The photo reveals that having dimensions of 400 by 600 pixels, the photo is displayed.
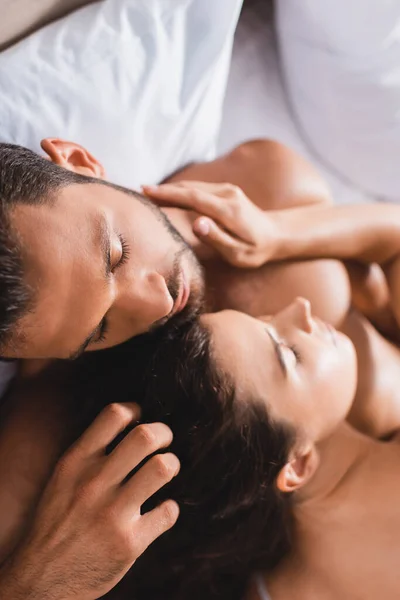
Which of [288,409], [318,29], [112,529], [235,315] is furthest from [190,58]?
[112,529]

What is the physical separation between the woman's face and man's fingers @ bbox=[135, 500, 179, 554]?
19 centimetres

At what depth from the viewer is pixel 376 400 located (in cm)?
113

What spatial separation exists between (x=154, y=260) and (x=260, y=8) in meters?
0.95

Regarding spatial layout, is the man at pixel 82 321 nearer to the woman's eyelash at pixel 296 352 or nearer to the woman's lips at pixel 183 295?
the woman's lips at pixel 183 295

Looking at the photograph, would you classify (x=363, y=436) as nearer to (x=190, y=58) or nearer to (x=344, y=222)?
(x=344, y=222)

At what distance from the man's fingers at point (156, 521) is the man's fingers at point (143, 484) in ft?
0.09

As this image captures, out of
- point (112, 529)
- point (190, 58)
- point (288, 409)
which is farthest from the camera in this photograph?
point (190, 58)

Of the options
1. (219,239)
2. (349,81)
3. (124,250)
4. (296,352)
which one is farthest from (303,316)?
(349,81)

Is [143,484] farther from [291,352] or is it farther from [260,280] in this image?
[260,280]

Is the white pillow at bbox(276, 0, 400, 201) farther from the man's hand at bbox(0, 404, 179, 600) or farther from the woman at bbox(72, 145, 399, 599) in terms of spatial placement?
the man's hand at bbox(0, 404, 179, 600)

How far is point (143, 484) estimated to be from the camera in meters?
0.86

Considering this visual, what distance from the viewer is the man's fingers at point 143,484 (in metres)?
0.85

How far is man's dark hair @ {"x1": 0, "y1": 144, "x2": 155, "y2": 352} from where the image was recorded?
2.50ft

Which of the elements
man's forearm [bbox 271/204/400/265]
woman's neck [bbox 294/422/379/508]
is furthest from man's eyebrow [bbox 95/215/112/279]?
woman's neck [bbox 294/422/379/508]
